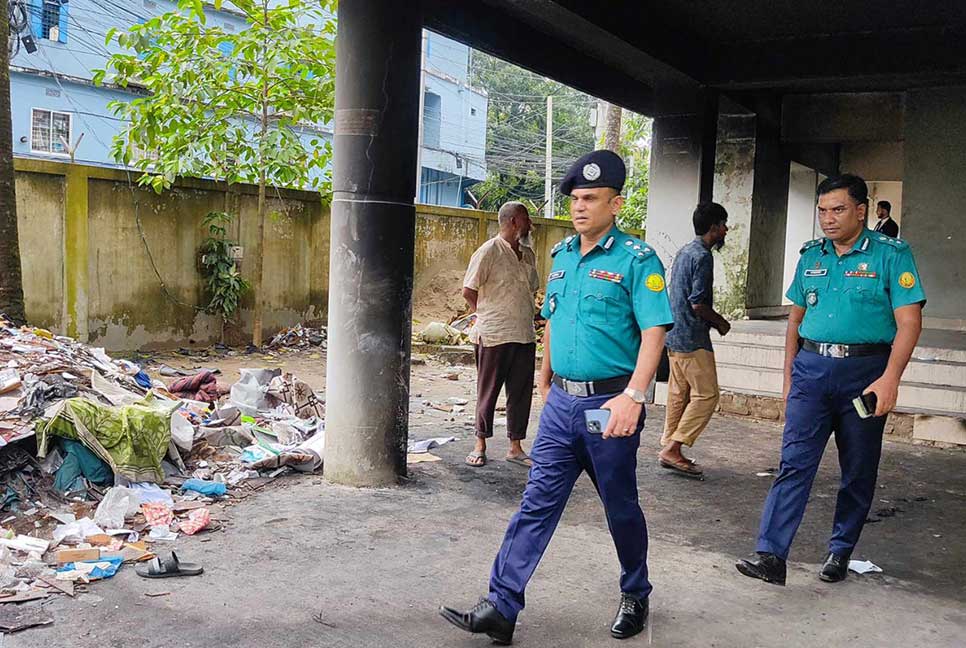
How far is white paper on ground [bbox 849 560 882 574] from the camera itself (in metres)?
4.57

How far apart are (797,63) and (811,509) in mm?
5075

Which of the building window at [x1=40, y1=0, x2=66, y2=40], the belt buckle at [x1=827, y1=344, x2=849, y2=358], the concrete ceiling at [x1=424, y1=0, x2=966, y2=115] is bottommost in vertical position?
the belt buckle at [x1=827, y1=344, x2=849, y2=358]

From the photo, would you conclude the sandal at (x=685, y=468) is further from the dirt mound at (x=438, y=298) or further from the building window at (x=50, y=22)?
the building window at (x=50, y=22)

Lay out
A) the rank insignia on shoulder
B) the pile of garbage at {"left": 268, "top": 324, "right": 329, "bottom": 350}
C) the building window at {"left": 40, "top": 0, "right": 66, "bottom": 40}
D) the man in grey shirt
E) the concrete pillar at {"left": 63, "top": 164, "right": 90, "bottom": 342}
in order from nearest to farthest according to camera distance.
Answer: the rank insignia on shoulder
the man in grey shirt
the concrete pillar at {"left": 63, "top": 164, "right": 90, "bottom": 342}
the pile of garbage at {"left": 268, "top": 324, "right": 329, "bottom": 350}
the building window at {"left": 40, "top": 0, "right": 66, "bottom": 40}

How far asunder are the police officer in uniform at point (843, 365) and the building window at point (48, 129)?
63.7ft

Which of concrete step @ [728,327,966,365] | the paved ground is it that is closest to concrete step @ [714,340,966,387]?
concrete step @ [728,327,966,365]

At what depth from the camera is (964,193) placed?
1061 centimetres

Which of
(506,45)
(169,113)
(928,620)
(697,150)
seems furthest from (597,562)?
(169,113)

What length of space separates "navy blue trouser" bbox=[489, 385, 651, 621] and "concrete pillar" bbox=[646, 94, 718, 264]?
21.0 ft

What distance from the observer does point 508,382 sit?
6652mm

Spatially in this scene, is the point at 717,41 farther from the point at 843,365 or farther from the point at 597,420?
the point at 597,420

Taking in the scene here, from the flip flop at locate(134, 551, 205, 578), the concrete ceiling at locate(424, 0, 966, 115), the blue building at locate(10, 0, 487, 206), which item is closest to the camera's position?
the flip flop at locate(134, 551, 205, 578)

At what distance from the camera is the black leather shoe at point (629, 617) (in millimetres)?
3627

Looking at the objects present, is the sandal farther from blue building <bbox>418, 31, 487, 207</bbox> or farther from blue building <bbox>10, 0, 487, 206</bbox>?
blue building <bbox>418, 31, 487, 207</bbox>
